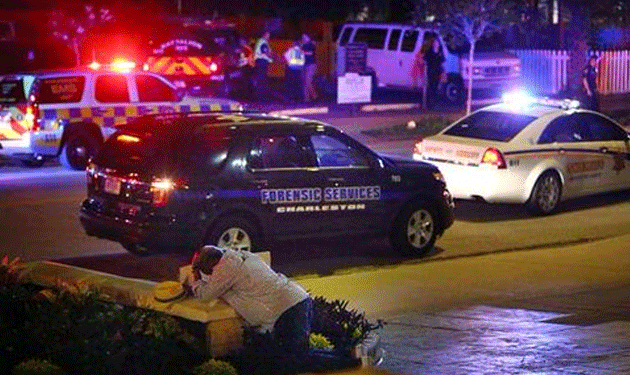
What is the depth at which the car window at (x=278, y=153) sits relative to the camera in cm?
1318

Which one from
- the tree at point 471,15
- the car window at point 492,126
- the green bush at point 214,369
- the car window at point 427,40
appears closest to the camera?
the green bush at point 214,369

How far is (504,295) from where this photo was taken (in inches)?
490

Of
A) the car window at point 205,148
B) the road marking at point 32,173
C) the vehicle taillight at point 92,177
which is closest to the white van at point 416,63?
the road marking at point 32,173

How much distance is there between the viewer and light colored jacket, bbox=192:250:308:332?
8766 mm

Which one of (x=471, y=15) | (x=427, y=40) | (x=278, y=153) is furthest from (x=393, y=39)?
(x=278, y=153)

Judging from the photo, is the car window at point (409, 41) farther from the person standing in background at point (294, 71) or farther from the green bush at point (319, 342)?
the green bush at point (319, 342)

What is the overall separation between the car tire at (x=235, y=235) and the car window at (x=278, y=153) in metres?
0.57

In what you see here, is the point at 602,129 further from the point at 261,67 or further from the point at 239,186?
the point at 261,67

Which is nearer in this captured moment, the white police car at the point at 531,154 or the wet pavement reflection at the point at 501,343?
the wet pavement reflection at the point at 501,343

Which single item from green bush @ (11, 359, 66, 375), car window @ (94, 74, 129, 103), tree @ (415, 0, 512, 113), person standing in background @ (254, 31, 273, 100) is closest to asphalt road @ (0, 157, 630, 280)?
car window @ (94, 74, 129, 103)

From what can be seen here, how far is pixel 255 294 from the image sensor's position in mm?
8805

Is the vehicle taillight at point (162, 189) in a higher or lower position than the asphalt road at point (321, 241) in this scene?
higher

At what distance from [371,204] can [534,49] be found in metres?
27.1

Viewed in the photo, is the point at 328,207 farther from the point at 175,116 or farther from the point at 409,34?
the point at 409,34
